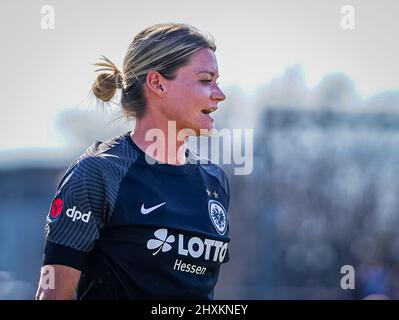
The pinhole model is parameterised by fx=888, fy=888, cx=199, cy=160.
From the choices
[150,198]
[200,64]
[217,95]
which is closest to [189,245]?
[150,198]

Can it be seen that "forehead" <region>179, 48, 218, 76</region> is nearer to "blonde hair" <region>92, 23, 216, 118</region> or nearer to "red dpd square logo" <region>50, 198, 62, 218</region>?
"blonde hair" <region>92, 23, 216, 118</region>

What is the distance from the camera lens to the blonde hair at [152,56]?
3646 mm

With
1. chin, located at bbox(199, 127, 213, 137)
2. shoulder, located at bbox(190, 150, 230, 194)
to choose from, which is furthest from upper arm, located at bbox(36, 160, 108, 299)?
shoulder, located at bbox(190, 150, 230, 194)

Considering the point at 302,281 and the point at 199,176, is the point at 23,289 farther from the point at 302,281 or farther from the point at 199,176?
the point at 199,176

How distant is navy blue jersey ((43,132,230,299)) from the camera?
330 cm

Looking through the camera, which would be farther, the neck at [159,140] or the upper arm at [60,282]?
the neck at [159,140]

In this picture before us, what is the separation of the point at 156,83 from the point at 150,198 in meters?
0.52

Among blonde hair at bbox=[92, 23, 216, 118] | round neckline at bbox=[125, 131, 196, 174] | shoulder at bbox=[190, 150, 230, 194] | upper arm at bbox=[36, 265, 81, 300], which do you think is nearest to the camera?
upper arm at bbox=[36, 265, 81, 300]

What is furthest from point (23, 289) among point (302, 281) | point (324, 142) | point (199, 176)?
point (199, 176)

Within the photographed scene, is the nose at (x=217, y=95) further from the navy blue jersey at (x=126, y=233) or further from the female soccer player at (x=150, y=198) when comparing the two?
the navy blue jersey at (x=126, y=233)

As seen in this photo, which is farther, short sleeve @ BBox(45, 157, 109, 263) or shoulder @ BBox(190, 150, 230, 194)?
shoulder @ BBox(190, 150, 230, 194)

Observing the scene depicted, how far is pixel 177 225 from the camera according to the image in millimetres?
3420

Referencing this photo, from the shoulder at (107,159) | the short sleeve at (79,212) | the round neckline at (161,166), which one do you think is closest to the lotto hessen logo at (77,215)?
the short sleeve at (79,212)
